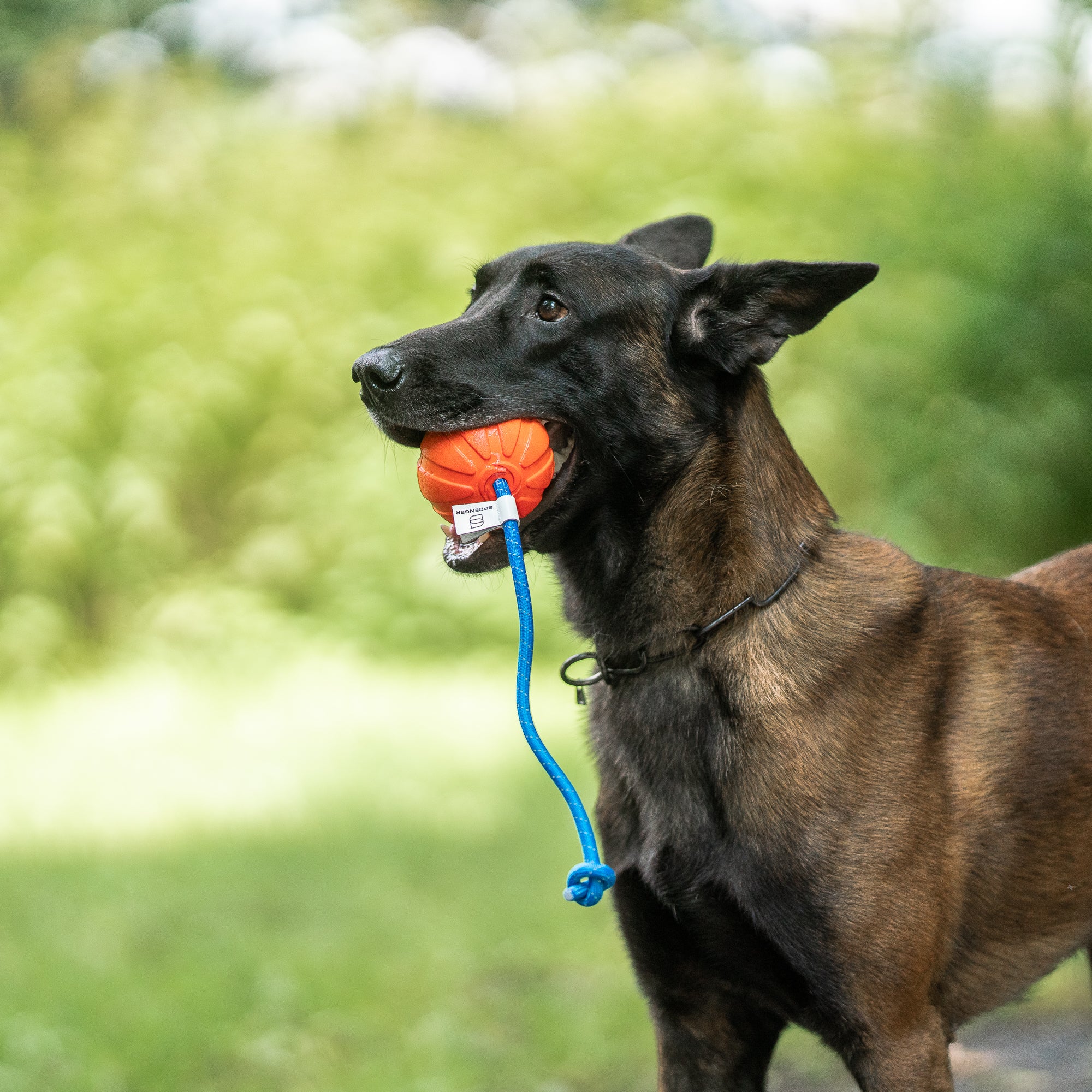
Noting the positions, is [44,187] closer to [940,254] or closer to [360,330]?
[360,330]

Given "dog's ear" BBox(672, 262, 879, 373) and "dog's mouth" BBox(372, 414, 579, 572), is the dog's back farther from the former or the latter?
"dog's mouth" BBox(372, 414, 579, 572)

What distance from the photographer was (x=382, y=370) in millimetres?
2463

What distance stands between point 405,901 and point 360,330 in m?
5.36

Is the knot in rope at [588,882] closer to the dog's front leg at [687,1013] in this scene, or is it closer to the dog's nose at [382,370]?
the dog's front leg at [687,1013]

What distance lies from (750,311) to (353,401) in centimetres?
700

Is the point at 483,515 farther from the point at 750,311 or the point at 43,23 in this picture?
the point at 43,23

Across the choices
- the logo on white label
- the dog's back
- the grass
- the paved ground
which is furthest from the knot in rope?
the paved ground

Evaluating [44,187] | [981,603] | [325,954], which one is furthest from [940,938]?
[44,187]

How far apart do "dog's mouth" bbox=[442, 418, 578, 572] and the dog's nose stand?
299 millimetres

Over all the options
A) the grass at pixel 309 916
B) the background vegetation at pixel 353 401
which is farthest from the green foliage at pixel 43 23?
the grass at pixel 309 916

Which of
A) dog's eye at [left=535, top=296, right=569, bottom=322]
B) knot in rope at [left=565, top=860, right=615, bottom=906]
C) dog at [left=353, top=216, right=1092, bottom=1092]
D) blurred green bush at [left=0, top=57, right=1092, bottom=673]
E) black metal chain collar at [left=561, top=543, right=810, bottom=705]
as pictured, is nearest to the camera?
knot in rope at [left=565, top=860, right=615, bottom=906]

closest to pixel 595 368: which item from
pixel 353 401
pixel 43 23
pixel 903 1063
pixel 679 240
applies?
pixel 679 240

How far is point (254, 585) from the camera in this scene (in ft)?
29.5

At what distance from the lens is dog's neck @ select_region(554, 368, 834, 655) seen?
8.11 ft
